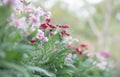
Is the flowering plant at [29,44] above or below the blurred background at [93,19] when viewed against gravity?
below

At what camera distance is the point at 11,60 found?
2688 millimetres

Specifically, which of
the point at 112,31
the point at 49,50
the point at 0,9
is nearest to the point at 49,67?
the point at 49,50

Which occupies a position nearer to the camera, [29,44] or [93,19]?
[29,44]

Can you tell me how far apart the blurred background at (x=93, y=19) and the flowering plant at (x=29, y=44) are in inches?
675

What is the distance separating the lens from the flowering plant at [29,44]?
265 centimetres

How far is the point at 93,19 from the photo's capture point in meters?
25.1

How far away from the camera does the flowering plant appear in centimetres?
265

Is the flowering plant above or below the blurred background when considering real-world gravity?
below

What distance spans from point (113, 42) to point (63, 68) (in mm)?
20784

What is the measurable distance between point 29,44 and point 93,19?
859 inches

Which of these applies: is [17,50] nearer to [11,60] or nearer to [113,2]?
[11,60]

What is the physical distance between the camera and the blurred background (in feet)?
74.6

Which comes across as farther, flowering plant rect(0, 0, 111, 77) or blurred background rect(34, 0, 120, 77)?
blurred background rect(34, 0, 120, 77)

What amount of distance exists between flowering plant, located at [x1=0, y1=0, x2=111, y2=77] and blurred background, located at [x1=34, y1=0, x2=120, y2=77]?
1715 centimetres
